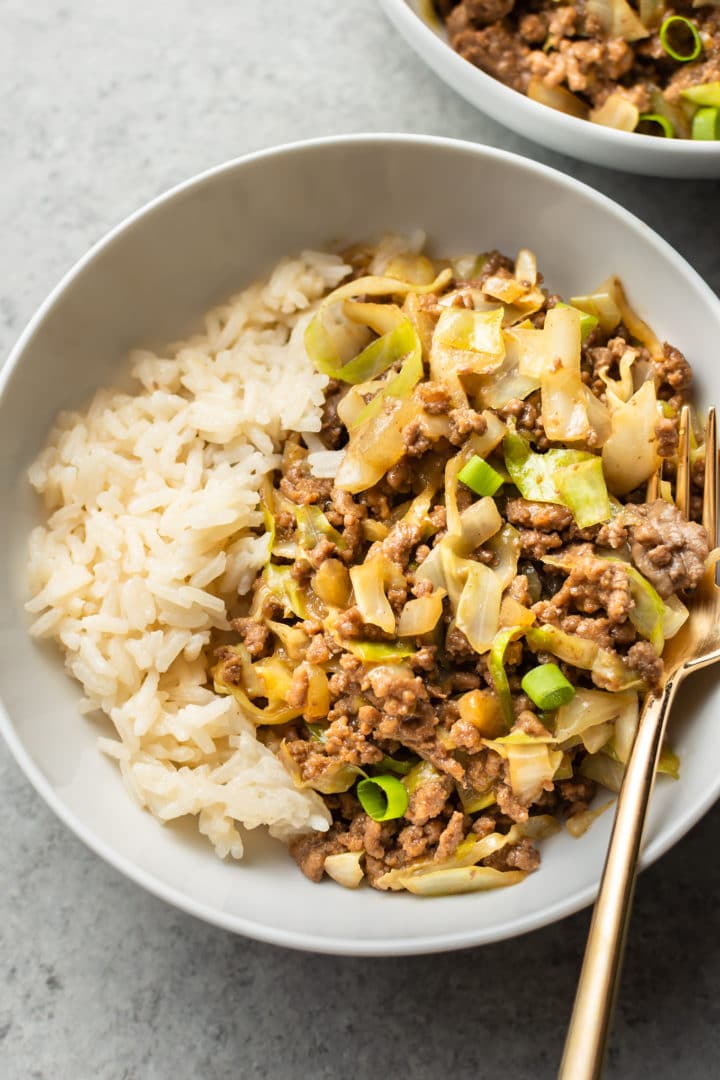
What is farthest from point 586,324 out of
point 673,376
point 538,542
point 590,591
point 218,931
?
point 218,931

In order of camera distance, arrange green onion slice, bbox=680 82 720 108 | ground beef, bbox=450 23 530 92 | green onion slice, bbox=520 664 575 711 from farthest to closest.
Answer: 1. ground beef, bbox=450 23 530 92
2. green onion slice, bbox=680 82 720 108
3. green onion slice, bbox=520 664 575 711

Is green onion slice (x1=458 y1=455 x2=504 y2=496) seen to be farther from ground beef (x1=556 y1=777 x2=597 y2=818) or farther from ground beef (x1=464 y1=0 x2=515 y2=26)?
ground beef (x1=464 y1=0 x2=515 y2=26)

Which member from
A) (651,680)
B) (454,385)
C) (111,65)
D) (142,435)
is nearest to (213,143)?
(111,65)

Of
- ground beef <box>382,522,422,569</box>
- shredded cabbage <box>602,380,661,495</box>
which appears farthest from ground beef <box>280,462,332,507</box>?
shredded cabbage <box>602,380,661,495</box>

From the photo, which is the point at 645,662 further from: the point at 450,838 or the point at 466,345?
the point at 466,345

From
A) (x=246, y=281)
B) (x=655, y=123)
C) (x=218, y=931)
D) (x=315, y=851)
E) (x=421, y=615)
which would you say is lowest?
(x=218, y=931)

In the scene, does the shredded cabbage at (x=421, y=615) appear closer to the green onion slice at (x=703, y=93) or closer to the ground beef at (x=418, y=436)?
the ground beef at (x=418, y=436)
